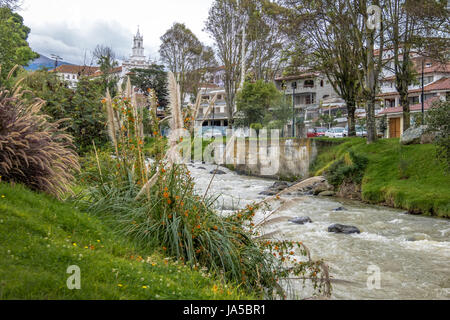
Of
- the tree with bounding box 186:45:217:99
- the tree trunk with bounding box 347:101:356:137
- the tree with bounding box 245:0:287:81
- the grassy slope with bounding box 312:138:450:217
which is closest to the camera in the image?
the grassy slope with bounding box 312:138:450:217

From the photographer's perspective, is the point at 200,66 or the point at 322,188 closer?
the point at 322,188

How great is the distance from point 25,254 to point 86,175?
3.55 m

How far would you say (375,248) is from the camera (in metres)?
8.77

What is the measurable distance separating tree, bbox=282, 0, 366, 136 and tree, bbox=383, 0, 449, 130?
235 cm

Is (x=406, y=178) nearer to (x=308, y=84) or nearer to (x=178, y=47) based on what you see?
(x=178, y=47)

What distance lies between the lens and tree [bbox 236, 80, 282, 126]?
36.7m

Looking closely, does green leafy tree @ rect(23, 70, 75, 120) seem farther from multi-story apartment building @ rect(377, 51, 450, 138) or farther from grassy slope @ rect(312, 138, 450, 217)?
multi-story apartment building @ rect(377, 51, 450, 138)

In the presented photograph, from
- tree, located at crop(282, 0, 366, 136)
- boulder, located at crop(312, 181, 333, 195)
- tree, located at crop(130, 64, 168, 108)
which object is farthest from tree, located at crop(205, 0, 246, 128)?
tree, located at crop(130, 64, 168, 108)

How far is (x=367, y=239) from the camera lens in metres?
9.65

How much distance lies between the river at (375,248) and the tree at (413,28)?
11.4 metres

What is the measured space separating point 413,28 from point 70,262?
23.6m

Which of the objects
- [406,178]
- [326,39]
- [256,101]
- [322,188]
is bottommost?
[322,188]

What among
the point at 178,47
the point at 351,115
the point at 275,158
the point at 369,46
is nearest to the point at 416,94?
the point at 351,115
